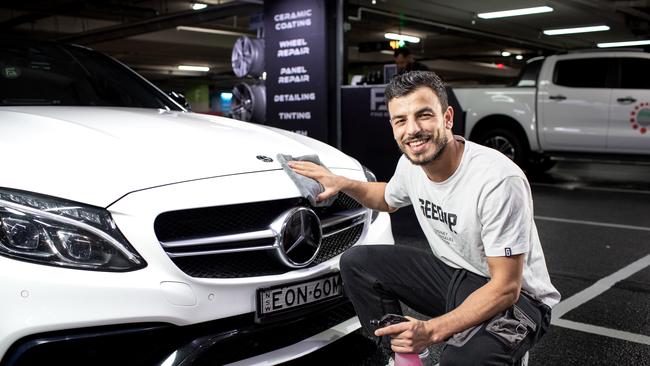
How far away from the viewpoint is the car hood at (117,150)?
5.68 feet

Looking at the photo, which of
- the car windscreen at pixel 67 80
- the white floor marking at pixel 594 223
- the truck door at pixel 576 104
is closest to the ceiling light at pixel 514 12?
the truck door at pixel 576 104

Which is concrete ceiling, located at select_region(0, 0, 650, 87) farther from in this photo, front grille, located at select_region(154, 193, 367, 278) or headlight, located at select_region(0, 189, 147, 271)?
headlight, located at select_region(0, 189, 147, 271)

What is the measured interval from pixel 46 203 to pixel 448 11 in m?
13.4

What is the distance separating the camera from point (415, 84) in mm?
1929

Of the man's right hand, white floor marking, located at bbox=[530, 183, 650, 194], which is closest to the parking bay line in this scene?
the man's right hand

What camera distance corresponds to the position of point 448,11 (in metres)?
13.9

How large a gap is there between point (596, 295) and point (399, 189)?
1.82 meters

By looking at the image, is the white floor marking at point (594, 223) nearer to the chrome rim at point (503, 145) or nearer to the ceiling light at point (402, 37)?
the chrome rim at point (503, 145)

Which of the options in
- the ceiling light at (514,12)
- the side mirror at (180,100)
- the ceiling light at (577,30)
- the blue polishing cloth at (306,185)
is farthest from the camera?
the ceiling light at (577,30)

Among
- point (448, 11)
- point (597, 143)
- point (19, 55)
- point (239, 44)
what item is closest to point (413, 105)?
point (19, 55)

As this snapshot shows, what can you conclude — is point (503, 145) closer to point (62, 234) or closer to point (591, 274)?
point (591, 274)

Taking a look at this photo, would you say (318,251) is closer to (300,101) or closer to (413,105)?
(413,105)

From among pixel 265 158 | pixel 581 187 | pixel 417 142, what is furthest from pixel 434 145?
pixel 581 187

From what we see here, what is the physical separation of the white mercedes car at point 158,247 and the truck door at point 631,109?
21.3ft
